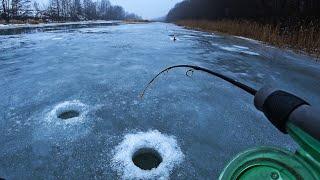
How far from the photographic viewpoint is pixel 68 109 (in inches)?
164

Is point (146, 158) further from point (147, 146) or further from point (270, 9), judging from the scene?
point (270, 9)

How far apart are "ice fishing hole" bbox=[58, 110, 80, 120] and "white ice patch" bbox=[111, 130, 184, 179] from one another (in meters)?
0.94

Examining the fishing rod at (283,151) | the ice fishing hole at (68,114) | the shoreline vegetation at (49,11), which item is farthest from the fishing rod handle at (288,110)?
the shoreline vegetation at (49,11)

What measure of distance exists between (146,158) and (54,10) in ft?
245

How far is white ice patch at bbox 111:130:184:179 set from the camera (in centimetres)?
265

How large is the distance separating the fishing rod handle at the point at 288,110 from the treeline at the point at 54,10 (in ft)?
149

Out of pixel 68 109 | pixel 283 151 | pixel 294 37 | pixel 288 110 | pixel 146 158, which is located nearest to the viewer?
pixel 288 110

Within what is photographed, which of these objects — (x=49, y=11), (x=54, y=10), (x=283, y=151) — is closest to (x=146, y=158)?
(x=283, y=151)

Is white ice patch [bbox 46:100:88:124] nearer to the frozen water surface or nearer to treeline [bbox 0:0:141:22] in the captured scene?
the frozen water surface

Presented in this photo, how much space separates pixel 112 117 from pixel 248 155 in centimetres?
281

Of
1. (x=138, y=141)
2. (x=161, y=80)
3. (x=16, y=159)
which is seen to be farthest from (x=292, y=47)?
(x=16, y=159)

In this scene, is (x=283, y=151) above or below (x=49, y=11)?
below

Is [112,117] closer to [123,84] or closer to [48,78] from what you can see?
[123,84]

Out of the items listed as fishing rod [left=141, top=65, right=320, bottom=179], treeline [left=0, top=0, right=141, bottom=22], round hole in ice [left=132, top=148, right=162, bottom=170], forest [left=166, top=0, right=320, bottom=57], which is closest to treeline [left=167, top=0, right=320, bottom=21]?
forest [left=166, top=0, right=320, bottom=57]
